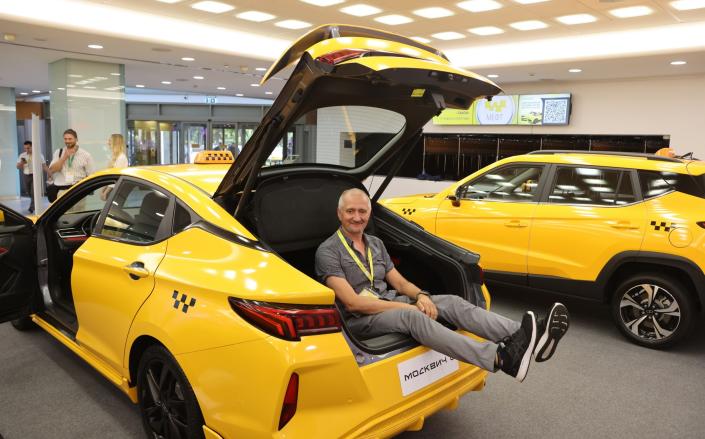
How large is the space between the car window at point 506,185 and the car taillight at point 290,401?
3592 millimetres

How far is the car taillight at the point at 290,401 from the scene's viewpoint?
1759mm

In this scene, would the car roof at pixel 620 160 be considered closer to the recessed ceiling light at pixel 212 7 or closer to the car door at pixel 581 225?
the car door at pixel 581 225

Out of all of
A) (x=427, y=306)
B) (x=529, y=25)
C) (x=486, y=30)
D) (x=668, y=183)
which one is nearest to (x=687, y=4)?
(x=529, y=25)

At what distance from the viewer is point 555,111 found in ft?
35.5

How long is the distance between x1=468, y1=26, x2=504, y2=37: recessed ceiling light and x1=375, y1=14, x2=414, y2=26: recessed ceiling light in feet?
3.69

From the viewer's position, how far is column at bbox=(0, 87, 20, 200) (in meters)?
14.5

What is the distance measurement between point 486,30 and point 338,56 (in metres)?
6.51

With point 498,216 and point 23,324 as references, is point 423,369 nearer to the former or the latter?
point 498,216

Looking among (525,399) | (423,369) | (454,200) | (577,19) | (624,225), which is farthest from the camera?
(577,19)

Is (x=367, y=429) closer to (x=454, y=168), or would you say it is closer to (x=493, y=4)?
(x=493, y=4)

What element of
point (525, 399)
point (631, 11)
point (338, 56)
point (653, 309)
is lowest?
point (525, 399)

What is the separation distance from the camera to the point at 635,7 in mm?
6180

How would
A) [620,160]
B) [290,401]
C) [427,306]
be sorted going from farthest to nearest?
1. [620,160]
2. [427,306]
3. [290,401]

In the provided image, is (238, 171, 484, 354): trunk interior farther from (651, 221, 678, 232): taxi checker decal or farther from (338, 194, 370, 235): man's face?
(651, 221, 678, 232): taxi checker decal
